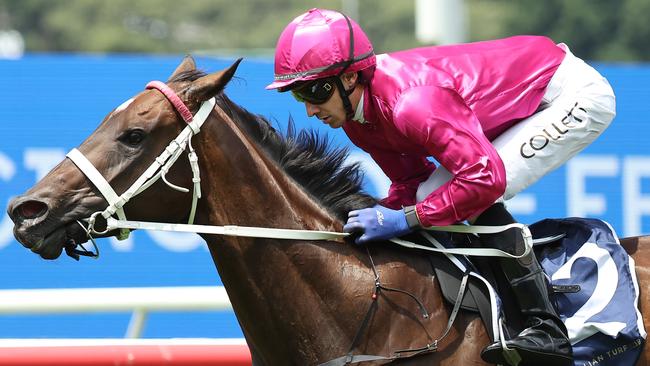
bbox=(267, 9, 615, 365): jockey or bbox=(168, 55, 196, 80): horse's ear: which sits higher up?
bbox=(168, 55, 196, 80): horse's ear

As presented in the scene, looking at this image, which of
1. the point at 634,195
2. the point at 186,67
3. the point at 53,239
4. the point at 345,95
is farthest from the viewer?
the point at 634,195

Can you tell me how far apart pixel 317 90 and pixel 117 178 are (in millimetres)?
668

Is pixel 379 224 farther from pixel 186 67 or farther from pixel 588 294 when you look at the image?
pixel 186 67

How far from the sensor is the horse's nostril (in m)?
3.17

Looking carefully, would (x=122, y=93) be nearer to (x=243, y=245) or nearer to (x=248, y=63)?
(x=248, y=63)

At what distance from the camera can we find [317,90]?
133 inches

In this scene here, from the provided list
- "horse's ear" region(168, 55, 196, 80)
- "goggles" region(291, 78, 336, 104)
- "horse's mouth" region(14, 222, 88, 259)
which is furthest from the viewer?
"horse's ear" region(168, 55, 196, 80)

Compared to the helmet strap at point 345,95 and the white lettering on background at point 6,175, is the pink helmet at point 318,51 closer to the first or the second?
the helmet strap at point 345,95

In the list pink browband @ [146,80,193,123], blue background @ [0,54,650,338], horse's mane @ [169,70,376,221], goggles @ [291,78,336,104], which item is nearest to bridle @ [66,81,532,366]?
pink browband @ [146,80,193,123]

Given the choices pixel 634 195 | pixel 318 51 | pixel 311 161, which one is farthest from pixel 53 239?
pixel 634 195

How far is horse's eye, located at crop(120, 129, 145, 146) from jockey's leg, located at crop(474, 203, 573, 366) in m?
1.13

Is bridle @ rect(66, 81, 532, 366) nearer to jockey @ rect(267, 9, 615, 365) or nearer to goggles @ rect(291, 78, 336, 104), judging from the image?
jockey @ rect(267, 9, 615, 365)

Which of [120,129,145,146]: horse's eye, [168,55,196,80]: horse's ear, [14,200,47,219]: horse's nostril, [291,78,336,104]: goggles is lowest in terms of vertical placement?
[14,200,47,219]: horse's nostril

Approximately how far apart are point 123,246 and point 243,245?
308 centimetres
